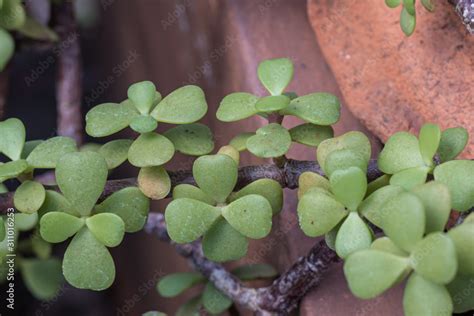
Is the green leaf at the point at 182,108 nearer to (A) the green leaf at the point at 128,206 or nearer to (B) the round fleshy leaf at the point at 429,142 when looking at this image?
(A) the green leaf at the point at 128,206

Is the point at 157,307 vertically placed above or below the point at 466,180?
below

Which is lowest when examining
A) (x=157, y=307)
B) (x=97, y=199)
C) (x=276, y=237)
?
(x=157, y=307)

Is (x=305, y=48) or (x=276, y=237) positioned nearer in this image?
(x=276, y=237)

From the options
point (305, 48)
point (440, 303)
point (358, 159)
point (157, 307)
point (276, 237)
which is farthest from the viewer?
point (157, 307)

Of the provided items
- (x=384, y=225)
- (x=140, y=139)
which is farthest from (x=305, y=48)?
(x=384, y=225)

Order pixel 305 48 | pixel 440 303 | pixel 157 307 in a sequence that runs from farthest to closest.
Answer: pixel 157 307 → pixel 305 48 → pixel 440 303

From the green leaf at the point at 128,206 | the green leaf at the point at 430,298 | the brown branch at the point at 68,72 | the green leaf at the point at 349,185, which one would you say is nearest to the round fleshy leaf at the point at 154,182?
the green leaf at the point at 128,206

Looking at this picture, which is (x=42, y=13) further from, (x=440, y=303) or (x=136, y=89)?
(x=440, y=303)

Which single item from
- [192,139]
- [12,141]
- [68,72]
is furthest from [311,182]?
[68,72]
